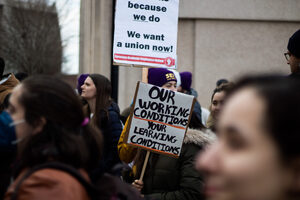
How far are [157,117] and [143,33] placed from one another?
1.30m

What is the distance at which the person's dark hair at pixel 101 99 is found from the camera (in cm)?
478

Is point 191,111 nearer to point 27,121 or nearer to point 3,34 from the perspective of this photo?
point 27,121

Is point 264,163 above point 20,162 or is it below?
above

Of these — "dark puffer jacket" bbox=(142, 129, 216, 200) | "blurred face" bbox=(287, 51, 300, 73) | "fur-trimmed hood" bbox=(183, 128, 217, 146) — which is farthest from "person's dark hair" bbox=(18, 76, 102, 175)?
"blurred face" bbox=(287, 51, 300, 73)

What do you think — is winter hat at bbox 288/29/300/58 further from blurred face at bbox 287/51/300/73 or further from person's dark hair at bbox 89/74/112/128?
person's dark hair at bbox 89/74/112/128

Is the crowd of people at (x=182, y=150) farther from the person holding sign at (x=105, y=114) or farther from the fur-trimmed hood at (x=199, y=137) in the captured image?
the person holding sign at (x=105, y=114)

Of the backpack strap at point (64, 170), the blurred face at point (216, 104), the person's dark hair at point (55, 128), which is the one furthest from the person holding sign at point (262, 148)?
the blurred face at point (216, 104)

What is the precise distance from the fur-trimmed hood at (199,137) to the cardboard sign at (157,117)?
55 mm

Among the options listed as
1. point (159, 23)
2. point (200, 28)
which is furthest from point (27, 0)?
point (159, 23)

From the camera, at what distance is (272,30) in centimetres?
1066

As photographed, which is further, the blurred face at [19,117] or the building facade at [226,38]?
the building facade at [226,38]

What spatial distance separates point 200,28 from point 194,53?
67 cm

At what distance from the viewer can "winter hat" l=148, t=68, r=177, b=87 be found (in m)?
5.17

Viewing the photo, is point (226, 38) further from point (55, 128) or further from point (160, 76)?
point (55, 128)
